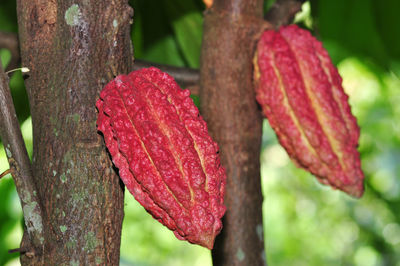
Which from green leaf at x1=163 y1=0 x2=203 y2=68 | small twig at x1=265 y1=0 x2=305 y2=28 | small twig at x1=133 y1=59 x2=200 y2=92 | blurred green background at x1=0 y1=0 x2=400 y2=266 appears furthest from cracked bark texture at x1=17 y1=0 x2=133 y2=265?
green leaf at x1=163 y1=0 x2=203 y2=68

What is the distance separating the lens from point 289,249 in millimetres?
5160

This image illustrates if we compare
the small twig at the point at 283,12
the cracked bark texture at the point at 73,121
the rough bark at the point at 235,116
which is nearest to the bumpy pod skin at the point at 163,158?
the cracked bark texture at the point at 73,121

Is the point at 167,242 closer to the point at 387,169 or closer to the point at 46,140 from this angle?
the point at 387,169

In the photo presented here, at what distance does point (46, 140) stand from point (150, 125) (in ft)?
0.52

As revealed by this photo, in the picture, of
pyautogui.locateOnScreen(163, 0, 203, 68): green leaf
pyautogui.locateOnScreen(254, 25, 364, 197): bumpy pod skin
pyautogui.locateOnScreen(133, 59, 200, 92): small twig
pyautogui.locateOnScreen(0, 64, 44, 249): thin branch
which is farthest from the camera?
pyautogui.locateOnScreen(163, 0, 203, 68): green leaf

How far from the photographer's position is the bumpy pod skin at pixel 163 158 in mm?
730

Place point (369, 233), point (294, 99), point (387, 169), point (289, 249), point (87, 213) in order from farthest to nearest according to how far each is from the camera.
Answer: point (289, 249), point (369, 233), point (387, 169), point (294, 99), point (87, 213)

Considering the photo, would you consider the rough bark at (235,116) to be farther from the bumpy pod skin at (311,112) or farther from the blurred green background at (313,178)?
the blurred green background at (313,178)

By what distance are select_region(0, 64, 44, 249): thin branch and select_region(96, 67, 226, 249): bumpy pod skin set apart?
0.39 ft

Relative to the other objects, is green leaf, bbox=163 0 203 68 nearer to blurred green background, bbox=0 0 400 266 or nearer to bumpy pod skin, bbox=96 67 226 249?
blurred green background, bbox=0 0 400 266

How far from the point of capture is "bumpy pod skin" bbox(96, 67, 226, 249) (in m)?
0.73

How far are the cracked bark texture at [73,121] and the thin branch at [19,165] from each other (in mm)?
16

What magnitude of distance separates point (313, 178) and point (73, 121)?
452 cm

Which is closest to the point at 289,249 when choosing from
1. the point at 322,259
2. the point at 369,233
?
the point at 322,259
